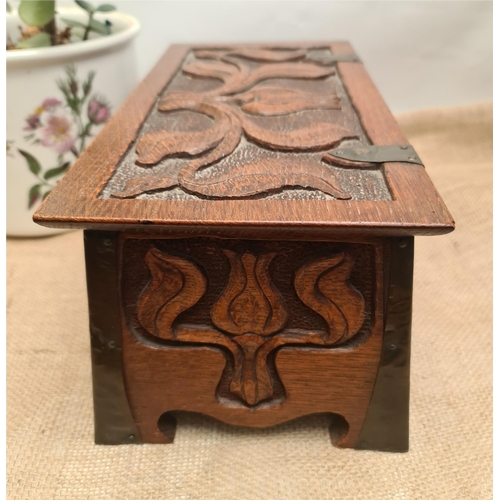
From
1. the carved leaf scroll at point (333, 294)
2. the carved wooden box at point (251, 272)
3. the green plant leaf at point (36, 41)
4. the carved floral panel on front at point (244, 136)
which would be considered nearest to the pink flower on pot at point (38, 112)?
the green plant leaf at point (36, 41)

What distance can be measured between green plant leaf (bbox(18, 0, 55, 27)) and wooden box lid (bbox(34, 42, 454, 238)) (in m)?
0.24

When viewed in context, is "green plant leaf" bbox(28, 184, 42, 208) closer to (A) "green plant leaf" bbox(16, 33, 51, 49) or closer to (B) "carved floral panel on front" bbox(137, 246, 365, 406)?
(A) "green plant leaf" bbox(16, 33, 51, 49)

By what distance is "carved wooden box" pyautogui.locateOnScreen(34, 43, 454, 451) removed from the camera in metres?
0.60

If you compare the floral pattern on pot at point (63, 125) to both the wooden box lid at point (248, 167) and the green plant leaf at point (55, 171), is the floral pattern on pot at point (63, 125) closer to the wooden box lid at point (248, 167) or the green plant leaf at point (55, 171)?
the green plant leaf at point (55, 171)

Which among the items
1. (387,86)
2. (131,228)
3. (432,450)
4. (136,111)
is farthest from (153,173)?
(387,86)

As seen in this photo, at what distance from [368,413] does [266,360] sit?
14 centimetres

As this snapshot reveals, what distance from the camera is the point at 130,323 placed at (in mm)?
688

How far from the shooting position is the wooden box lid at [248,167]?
0.58 metres

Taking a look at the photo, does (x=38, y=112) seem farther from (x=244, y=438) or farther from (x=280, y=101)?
(x=244, y=438)

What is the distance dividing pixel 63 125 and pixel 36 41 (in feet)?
0.55

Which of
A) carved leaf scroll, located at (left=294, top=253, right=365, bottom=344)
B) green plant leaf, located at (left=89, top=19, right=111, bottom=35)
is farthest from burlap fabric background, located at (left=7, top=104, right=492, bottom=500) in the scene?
green plant leaf, located at (left=89, top=19, right=111, bottom=35)

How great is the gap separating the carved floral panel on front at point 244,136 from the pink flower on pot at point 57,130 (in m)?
0.26

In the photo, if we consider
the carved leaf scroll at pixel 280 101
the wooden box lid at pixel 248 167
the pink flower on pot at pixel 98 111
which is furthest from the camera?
the pink flower on pot at pixel 98 111
